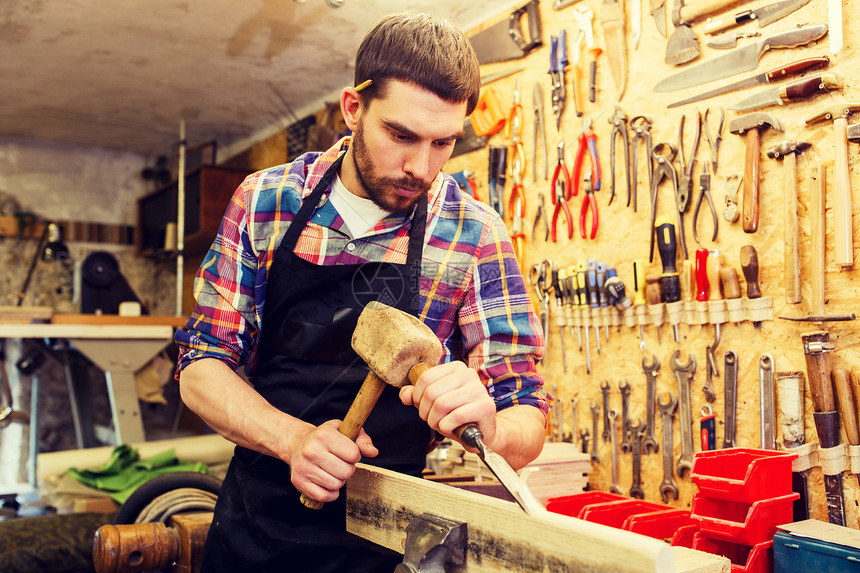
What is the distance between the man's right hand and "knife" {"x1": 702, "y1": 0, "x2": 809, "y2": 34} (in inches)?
83.3

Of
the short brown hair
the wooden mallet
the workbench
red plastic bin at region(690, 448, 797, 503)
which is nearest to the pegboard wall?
red plastic bin at region(690, 448, 797, 503)

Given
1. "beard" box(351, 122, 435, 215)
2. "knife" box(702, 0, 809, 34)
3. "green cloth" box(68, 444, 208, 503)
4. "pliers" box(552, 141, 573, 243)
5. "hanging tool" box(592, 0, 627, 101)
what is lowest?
"green cloth" box(68, 444, 208, 503)

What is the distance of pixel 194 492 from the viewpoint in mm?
2271

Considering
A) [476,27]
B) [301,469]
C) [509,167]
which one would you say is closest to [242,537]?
[301,469]

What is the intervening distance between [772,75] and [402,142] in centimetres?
154

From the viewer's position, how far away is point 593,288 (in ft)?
9.32

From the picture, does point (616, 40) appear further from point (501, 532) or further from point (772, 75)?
point (501, 532)

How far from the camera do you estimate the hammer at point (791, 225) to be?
2154mm

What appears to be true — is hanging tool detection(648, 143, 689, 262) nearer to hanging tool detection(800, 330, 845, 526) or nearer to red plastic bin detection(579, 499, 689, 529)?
hanging tool detection(800, 330, 845, 526)

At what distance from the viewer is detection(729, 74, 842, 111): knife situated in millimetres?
2094

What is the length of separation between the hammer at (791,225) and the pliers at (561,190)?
1023 millimetres

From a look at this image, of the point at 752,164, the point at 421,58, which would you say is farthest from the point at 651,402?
the point at 421,58

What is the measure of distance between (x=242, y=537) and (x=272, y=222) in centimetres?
68

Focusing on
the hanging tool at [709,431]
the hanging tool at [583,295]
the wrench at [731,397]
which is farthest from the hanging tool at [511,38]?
the hanging tool at [709,431]
